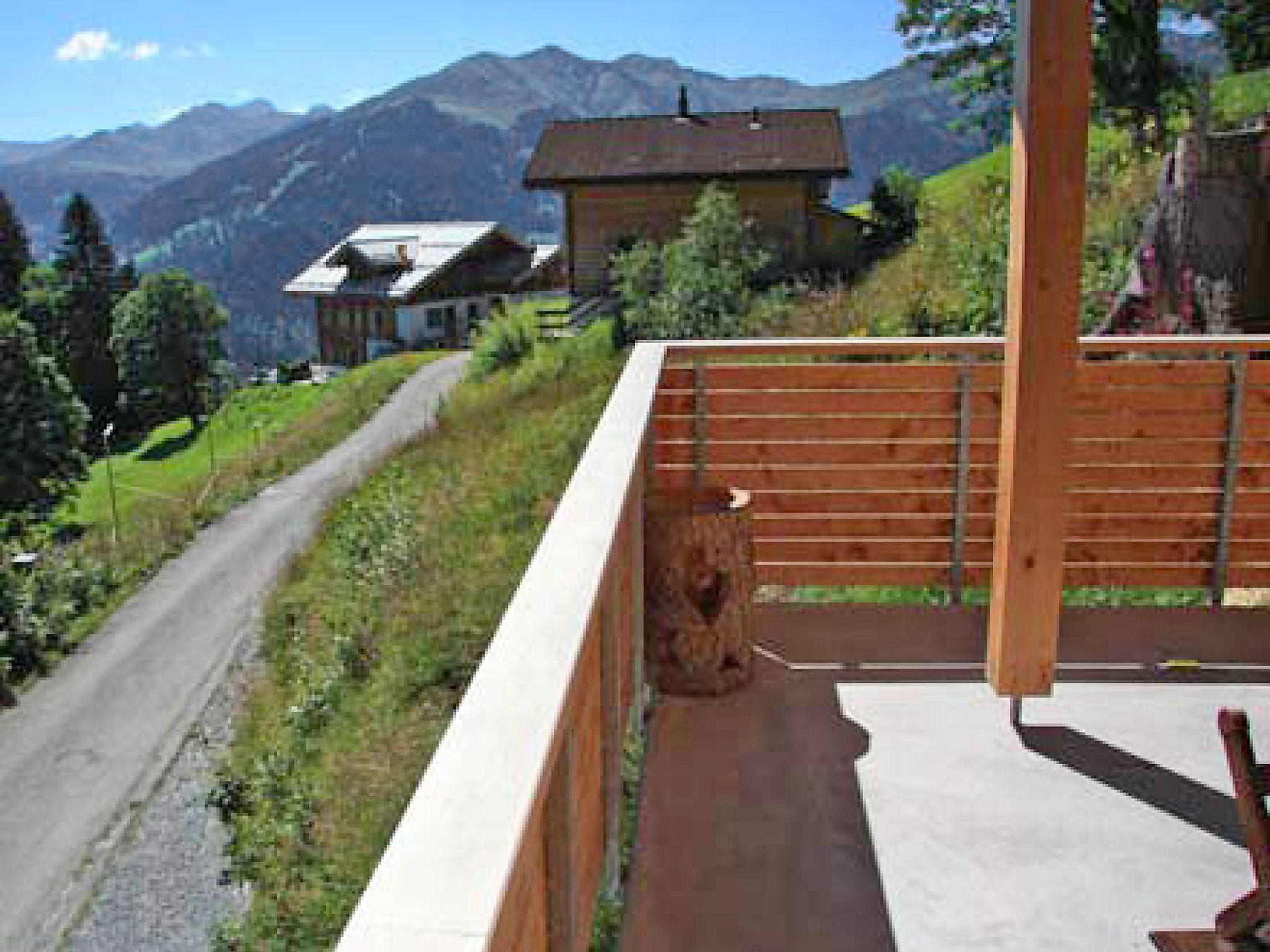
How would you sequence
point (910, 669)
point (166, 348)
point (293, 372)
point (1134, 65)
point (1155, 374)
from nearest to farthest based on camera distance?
point (910, 669), point (1155, 374), point (1134, 65), point (166, 348), point (293, 372)

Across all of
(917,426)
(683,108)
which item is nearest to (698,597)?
(917,426)

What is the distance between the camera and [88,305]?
181 feet

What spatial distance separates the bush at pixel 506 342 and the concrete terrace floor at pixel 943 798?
58.4 feet

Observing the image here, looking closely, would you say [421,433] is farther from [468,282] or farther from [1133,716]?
[468,282]

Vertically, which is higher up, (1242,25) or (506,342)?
(1242,25)

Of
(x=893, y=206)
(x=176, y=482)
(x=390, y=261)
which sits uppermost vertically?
(x=893, y=206)

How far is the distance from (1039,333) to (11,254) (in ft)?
187

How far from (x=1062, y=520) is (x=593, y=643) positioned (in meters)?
1.95

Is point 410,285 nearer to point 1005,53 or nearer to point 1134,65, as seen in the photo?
point 1005,53

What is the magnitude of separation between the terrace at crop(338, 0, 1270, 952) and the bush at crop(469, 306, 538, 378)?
17.1 meters

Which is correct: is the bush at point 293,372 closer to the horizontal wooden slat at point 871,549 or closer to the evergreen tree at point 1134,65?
the evergreen tree at point 1134,65

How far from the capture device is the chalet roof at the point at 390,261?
49.2 m

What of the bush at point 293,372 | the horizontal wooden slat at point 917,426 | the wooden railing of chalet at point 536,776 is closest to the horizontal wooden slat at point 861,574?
the horizontal wooden slat at point 917,426

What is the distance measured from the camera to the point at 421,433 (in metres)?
19.7
